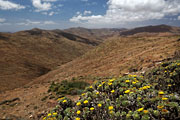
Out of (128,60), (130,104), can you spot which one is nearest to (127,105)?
(130,104)

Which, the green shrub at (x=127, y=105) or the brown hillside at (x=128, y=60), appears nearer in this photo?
the green shrub at (x=127, y=105)

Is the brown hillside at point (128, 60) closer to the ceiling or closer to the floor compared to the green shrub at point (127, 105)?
closer to the floor

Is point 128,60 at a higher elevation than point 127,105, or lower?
lower

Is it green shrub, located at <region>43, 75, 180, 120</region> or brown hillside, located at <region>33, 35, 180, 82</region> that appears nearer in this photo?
green shrub, located at <region>43, 75, 180, 120</region>

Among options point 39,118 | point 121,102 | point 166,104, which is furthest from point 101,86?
point 39,118

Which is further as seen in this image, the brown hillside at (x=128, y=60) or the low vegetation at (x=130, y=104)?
the brown hillside at (x=128, y=60)

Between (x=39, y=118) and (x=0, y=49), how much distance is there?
55.0m

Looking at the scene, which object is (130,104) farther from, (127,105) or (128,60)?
(128,60)

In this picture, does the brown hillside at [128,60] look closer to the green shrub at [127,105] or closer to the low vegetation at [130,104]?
the low vegetation at [130,104]

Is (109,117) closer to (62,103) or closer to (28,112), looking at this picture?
(62,103)

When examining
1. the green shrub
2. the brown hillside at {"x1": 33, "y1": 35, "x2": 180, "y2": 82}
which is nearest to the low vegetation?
the green shrub

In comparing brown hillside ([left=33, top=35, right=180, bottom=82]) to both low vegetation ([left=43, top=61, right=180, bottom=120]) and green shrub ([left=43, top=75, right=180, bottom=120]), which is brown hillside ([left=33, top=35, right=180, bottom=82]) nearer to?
low vegetation ([left=43, top=61, right=180, bottom=120])

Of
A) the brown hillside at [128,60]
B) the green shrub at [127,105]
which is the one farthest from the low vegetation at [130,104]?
the brown hillside at [128,60]

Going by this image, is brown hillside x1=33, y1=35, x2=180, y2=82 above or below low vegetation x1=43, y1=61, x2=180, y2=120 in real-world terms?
below
